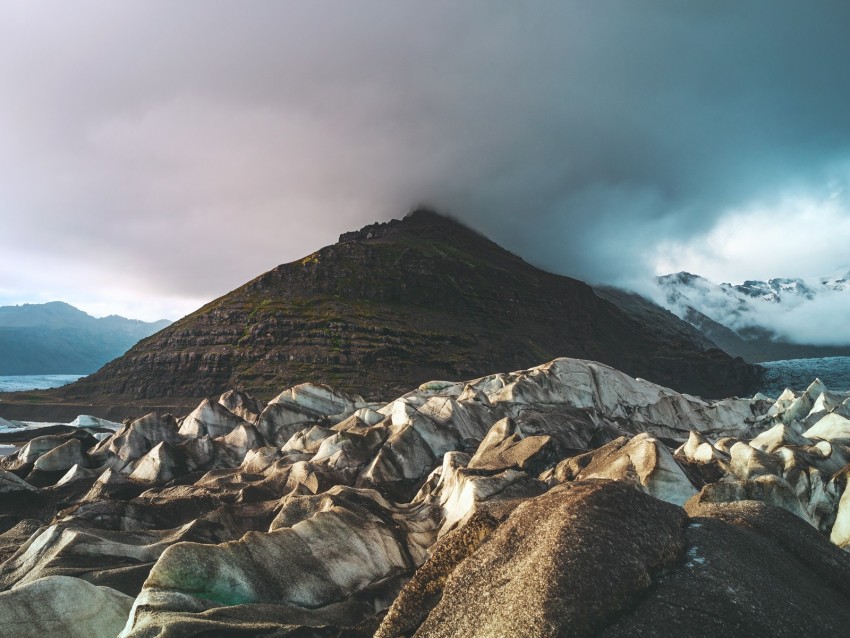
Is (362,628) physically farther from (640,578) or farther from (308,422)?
(308,422)

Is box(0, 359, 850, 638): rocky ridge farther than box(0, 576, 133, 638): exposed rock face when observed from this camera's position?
No

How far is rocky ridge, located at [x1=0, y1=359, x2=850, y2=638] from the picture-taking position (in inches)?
358

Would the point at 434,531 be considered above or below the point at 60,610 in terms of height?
below

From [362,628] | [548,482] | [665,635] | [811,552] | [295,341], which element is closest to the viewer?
[665,635]

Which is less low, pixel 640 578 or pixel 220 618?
pixel 640 578

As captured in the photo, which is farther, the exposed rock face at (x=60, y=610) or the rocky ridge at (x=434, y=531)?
the exposed rock face at (x=60, y=610)

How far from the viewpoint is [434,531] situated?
27.6m

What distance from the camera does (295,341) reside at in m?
183

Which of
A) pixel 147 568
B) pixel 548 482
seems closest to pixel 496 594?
pixel 147 568

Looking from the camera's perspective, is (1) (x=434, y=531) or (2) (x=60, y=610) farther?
(1) (x=434, y=531)

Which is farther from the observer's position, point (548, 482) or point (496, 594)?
point (548, 482)

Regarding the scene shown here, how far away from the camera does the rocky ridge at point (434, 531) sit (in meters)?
9.09

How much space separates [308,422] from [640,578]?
190ft

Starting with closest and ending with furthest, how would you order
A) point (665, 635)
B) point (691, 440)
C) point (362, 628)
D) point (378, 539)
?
point (665, 635) → point (362, 628) → point (378, 539) → point (691, 440)
